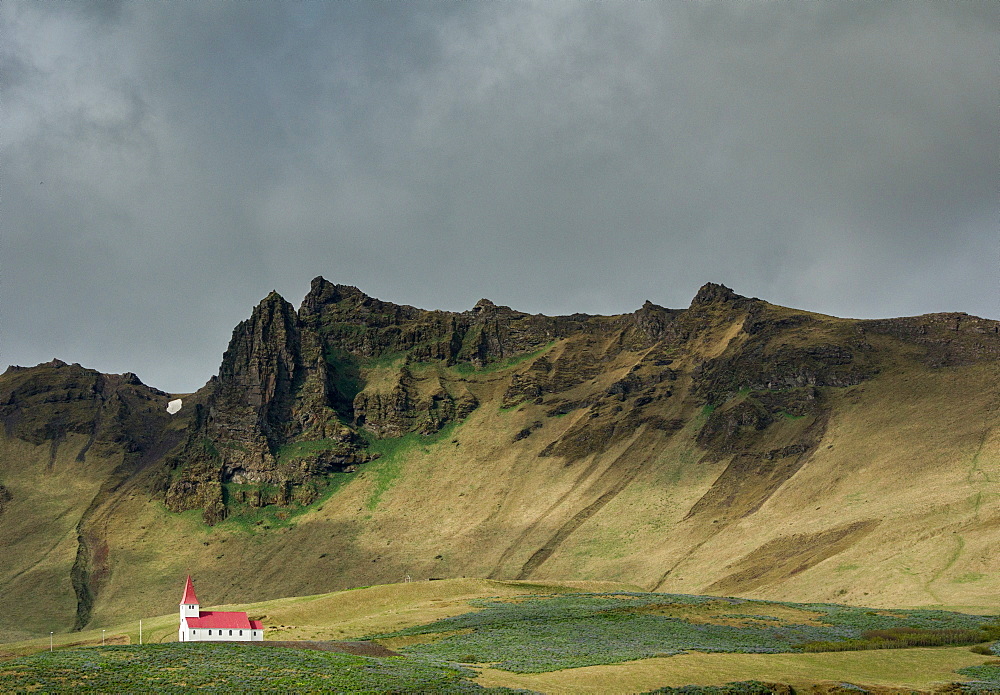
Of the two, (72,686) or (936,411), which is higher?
(936,411)

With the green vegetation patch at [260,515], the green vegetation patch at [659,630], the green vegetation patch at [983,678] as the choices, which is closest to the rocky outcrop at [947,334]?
the green vegetation patch at [659,630]

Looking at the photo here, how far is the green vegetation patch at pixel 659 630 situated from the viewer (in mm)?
56500

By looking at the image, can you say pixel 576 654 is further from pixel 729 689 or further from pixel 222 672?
pixel 222 672

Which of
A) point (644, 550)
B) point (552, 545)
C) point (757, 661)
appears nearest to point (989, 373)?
point (644, 550)

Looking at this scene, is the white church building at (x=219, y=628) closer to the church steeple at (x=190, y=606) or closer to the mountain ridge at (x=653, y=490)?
the church steeple at (x=190, y=606)

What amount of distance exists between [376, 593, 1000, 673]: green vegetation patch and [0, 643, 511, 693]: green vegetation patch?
6.76 metres

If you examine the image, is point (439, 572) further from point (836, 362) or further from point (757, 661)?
point (757, 661)

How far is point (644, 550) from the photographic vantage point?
474 feet

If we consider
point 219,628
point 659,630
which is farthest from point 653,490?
point 219,628

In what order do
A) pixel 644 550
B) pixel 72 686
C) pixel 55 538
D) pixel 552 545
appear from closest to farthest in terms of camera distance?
pixel 72 686
pixel 644 550
pixel 552 545
pixel 55 538

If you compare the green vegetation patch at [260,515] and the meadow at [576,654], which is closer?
the meadow at [576,654]

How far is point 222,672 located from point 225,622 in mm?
23226

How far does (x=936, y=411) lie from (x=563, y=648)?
365ft

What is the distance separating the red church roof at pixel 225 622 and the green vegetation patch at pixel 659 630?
1131cm
